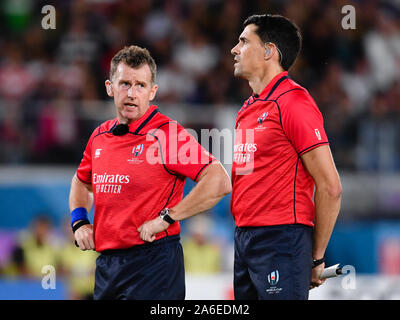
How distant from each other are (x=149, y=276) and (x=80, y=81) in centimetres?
730

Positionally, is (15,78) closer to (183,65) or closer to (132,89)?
(183,65)

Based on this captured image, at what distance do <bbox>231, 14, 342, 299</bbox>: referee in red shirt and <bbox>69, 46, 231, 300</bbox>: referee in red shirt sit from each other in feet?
1.01

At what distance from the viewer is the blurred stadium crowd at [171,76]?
983 cm

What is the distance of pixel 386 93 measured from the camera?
11766 mm

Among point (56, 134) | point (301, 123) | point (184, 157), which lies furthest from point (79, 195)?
point (56, 134)

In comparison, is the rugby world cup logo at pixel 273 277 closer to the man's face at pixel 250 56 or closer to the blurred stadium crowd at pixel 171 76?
the man's face at pixel 250 56

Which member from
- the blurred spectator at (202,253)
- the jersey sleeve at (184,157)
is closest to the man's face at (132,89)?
the jersey sleeve at (184,157)

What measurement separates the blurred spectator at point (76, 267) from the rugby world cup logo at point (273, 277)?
201 inches

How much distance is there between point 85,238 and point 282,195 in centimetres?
130

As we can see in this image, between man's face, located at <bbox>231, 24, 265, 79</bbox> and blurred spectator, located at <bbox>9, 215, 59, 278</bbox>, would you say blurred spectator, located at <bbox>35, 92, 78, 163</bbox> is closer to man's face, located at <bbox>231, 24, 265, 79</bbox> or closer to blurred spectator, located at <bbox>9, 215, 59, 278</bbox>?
Answer: blurred spectator, located at <bbox>9, 215, 59, 278</bbox>

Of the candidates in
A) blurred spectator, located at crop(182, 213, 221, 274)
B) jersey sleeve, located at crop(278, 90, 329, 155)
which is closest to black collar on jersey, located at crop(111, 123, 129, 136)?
jersey sleeve, located at crop(278, 90, 329, 155)

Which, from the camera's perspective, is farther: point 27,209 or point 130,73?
point 27,209

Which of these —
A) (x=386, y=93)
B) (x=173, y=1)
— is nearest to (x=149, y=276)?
(x=386, y=93)

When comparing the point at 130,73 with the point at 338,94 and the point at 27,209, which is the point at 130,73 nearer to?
the point at 27,209
